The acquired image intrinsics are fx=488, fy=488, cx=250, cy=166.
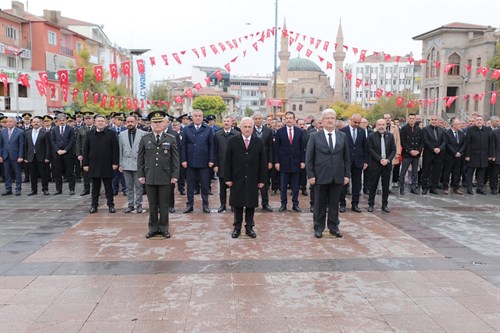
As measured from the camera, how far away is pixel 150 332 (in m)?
4.31

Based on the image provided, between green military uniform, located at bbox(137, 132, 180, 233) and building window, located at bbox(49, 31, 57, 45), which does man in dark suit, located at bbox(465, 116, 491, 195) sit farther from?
building window, located at bbox(49, 31, 57, 45)

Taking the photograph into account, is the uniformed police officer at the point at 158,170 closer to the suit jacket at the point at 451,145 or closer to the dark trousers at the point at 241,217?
the dark trousers at the point at 241,217

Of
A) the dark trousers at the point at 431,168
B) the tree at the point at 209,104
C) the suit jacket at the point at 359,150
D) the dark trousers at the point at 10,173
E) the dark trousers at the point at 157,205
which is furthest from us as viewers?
the tree at the point at 209,104

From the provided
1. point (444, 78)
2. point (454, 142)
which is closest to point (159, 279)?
point (454, 142)

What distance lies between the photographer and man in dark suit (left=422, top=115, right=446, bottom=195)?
1261cm

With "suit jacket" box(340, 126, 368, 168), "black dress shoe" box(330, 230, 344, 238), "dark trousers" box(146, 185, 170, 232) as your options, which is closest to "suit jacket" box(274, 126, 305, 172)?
"suit jacket" box(340, 126, 368, 168)

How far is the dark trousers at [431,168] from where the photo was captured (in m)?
12.7

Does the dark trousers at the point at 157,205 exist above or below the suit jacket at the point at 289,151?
below

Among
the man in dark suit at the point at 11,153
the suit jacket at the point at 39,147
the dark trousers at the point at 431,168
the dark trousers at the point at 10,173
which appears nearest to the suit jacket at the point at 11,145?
the man in dark suit at the point at 11,153

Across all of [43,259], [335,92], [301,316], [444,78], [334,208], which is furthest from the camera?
[335,92]

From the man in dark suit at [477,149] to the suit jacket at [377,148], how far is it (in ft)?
12.7

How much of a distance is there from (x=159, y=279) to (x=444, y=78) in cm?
5732

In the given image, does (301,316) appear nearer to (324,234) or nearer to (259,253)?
(259,253)

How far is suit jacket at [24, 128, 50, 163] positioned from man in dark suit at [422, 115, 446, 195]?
9.58 meters
